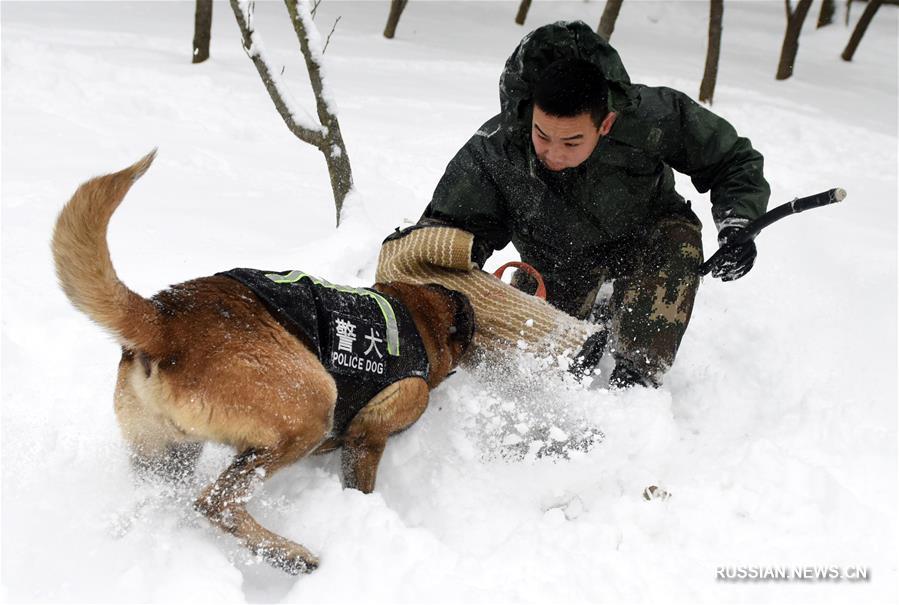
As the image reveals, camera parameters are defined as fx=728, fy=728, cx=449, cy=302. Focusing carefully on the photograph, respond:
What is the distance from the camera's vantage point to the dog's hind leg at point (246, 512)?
7.31 ft

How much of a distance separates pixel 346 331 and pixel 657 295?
152 cm

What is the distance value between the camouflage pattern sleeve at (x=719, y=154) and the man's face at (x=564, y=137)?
42 cm

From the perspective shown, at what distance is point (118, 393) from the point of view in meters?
2.23

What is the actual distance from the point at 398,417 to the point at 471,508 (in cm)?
44

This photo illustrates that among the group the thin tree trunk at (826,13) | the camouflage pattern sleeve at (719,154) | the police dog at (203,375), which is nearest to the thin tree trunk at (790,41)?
the thin tree trunk at (826,13)

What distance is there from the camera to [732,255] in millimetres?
3098

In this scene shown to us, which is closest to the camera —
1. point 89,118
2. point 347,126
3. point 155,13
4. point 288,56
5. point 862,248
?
point 862,248

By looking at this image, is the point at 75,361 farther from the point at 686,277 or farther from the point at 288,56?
the point at 288,56

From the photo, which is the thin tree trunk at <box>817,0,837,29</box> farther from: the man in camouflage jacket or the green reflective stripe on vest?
the green reflective stripe on vest

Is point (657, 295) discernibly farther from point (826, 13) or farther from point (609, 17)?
point (826, 13)

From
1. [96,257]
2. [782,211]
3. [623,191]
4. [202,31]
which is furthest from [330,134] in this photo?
[202,31]

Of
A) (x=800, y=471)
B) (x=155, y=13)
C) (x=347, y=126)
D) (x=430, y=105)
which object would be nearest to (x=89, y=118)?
(x=347, y=126)

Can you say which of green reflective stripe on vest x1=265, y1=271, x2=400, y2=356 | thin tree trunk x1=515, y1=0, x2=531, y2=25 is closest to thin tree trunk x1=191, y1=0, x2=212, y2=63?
green reflective stripe on vest x1=265, y1=271, x2=400, y2=356

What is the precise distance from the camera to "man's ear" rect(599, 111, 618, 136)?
9.42ft
